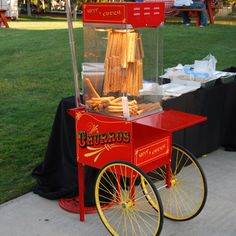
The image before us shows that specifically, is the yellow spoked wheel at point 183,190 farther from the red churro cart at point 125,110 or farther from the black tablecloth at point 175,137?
the black tablecloth at point 175,137

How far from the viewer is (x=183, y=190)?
492 centimetres

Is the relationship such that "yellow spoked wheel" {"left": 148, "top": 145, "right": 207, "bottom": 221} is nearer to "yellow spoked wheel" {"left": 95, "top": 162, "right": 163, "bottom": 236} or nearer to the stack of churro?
"yellow spoked wheel" {"left": 95, "top": 162, "right": 163, "bottom": 236}

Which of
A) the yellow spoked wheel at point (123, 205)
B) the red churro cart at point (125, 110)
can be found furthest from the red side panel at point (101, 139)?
the yellow spoked wheel at point (123, 205)

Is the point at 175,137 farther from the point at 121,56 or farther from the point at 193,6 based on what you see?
the point at 193,6

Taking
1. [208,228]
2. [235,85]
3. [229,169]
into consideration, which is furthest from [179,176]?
[235,85]

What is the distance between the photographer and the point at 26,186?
504 cm

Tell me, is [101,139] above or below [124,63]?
below

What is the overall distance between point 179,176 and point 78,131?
5.61 ft

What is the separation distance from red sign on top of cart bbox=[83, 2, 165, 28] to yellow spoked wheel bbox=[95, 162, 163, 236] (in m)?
1.06

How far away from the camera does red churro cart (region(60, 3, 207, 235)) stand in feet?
12.2

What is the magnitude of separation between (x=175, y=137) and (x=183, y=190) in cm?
67

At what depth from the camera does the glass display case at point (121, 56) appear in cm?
372

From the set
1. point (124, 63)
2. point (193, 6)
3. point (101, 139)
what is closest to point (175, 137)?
point (101, 139)

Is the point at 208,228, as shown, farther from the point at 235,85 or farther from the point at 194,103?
the point at 235,85
